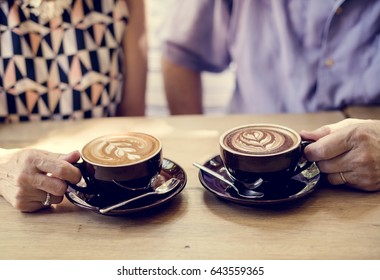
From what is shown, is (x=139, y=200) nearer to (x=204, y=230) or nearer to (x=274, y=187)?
(x=204, y=230)

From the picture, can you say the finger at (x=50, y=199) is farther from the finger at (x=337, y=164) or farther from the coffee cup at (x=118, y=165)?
the finger at (x=337, y=164)

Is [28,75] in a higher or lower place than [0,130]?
higher

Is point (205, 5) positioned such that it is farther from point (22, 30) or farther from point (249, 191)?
point (249, 191)

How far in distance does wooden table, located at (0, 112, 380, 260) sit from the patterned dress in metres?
0.53

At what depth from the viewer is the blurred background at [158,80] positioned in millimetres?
2627

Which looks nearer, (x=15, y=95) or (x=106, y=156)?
(x=106, y=156)

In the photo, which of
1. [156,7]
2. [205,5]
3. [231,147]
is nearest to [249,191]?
[231,147]

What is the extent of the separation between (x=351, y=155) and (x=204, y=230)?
34 cm

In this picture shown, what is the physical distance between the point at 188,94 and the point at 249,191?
3.14 ft

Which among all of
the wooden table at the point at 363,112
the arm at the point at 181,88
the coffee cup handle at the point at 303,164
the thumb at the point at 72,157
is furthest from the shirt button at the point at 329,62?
the thumb at the point at 72,157

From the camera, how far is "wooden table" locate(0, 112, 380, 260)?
869 mm

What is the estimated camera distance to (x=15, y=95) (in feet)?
4.93

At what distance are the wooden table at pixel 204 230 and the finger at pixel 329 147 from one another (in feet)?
0.27

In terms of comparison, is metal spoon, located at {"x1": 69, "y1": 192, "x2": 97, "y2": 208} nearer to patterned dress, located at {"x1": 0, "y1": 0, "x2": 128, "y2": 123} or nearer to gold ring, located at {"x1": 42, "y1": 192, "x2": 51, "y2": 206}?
gold ring, located at {"x1": 42, "y1": 192, "x2": 51, "y2": 206}
